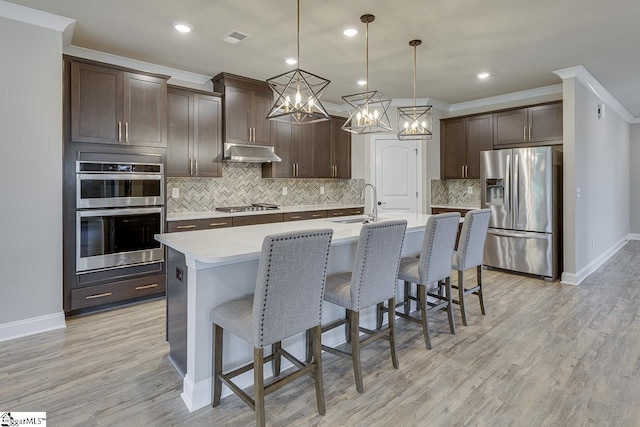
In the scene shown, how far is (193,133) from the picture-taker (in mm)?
4473

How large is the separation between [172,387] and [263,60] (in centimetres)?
346

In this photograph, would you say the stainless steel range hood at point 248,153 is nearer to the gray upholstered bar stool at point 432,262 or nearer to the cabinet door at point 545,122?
the gray upholstered bar stool at point 432,262

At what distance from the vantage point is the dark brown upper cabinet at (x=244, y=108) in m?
4.68

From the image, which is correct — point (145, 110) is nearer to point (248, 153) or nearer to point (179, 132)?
point (179, 132)

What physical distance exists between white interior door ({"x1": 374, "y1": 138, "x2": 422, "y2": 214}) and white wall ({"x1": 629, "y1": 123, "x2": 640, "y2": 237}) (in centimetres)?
522

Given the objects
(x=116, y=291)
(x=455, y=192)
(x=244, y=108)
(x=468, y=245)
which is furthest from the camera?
(x=455, y=192)

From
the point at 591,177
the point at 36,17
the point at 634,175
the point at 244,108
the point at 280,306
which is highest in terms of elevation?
the point at 36,17

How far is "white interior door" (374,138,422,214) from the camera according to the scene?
244 inches

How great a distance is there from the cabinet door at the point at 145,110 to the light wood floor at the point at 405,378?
→ 179 centimetres

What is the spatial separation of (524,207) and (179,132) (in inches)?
179

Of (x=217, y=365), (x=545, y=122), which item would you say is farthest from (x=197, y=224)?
(x=545, y=122)

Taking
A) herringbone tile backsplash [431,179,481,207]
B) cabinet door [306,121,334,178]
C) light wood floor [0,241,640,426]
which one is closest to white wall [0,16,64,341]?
light wood floor [0,241,640,426]

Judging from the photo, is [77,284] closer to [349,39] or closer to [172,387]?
[172,387]

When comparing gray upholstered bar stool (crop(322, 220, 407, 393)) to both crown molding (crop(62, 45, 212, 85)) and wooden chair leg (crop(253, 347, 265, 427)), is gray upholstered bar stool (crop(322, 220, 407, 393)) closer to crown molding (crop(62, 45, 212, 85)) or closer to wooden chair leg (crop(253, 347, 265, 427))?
wooden chair leg (crop(253, 347, 265, 427))
